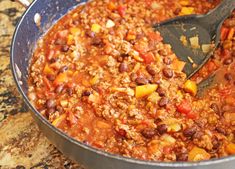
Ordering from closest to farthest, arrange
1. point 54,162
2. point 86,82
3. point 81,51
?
point 54,162, point 86,82, point 81,51

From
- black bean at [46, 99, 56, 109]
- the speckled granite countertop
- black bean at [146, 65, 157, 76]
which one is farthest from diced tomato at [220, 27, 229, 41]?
the speckled granite countertop

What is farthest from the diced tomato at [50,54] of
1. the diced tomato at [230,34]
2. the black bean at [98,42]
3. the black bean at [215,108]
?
the diced tomato at [230,34]

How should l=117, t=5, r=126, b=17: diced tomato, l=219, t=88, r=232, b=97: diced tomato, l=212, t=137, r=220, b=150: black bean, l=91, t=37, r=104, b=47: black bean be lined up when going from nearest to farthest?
1. l=212, t=137, r=220, b=150: black bean
2. l=219, t=88, r=232, b=97: diced tomato
3. l=91, t=37, r=104, b=47: black bean
4. l=117, t=5, r=126, b=17: diced tomato

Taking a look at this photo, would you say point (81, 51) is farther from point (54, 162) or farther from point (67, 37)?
point (54, 162)

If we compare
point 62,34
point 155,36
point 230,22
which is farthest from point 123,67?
point 230,22

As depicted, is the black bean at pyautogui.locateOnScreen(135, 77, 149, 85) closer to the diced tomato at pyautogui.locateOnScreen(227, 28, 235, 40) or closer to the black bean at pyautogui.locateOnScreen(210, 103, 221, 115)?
the black bean at pyautogui.locateOnScreen(210, 103, 221, 115)

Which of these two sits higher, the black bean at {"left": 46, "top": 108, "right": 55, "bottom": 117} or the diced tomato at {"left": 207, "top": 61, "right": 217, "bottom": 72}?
the diced tomato at {"left": 207, "top": 61, "right": 217, "bottom": 72}

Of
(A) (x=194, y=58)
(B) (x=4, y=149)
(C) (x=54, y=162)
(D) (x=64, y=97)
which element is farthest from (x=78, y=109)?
(A) (x=194, y=58)
